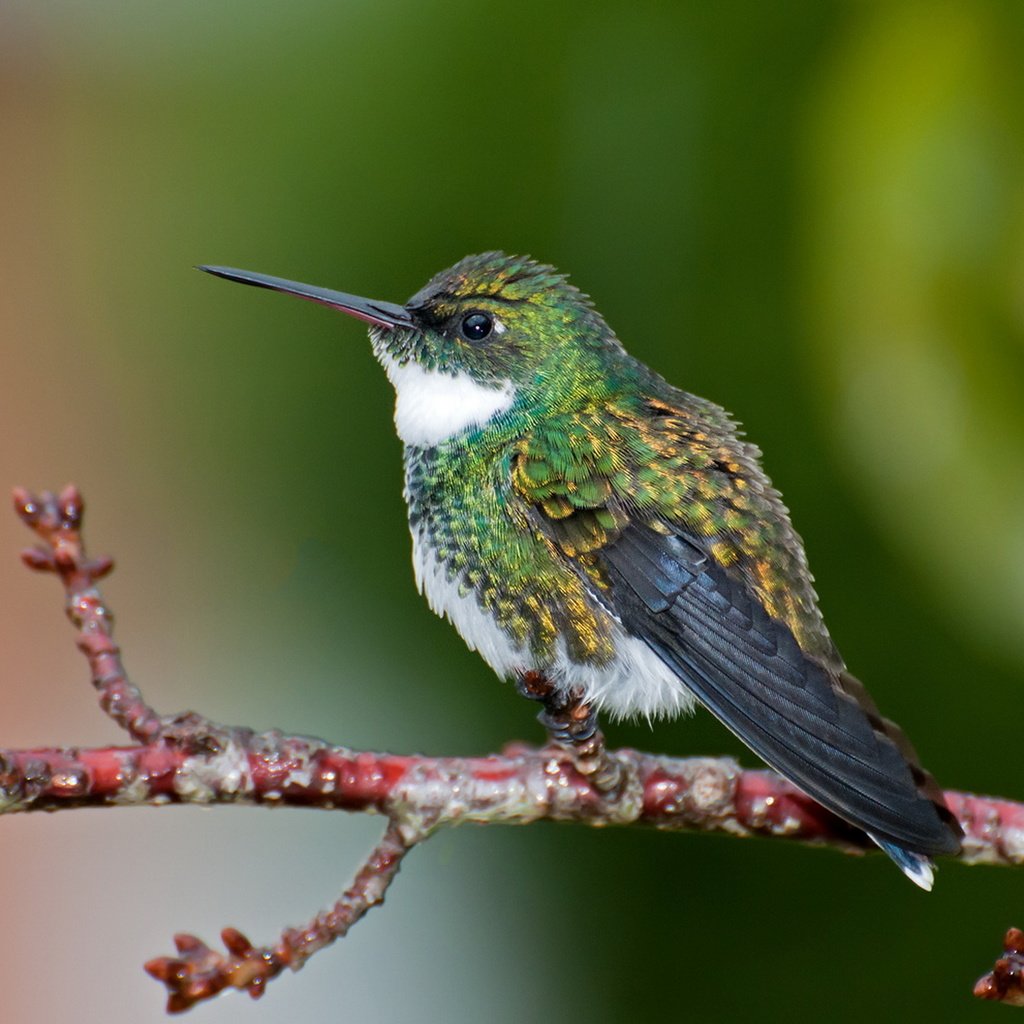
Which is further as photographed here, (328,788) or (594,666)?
(594,666)

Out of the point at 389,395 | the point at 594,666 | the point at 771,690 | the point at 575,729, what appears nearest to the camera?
the point at 575,729

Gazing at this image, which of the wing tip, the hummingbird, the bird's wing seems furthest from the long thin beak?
the wing tip

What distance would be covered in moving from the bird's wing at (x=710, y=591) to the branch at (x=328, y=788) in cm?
12

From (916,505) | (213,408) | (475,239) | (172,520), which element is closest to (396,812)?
(916,505)

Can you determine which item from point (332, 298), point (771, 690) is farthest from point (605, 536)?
point (332, 298)

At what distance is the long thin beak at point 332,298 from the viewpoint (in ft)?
4.26

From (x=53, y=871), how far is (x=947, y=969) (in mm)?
1794

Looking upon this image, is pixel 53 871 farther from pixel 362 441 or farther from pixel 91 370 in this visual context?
pixel 362 441

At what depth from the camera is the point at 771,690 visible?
1.51m

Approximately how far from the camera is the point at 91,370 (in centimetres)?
311

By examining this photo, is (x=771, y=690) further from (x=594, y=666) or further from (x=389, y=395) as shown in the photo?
(x=389, y=395)

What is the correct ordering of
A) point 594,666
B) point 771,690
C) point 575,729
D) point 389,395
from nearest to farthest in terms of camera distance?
point 575,729, point 771,690, point 594,666, point 389,395

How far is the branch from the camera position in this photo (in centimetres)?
129

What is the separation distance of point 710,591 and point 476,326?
419 millimetres
